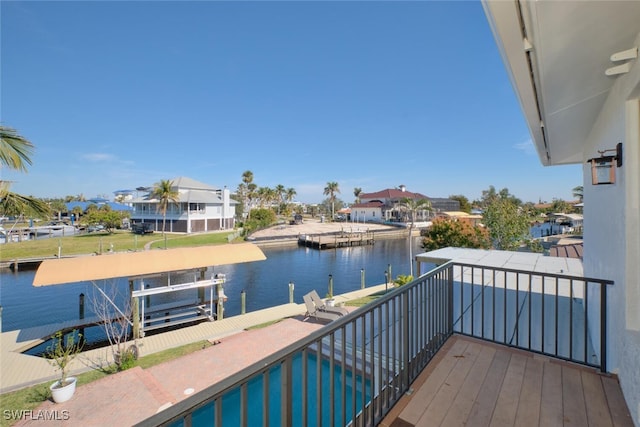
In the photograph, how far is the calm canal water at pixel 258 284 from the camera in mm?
11680

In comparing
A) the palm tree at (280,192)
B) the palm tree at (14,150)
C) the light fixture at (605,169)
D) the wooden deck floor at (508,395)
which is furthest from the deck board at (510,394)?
the palm tree at (280,192)

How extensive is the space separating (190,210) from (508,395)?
112 feet

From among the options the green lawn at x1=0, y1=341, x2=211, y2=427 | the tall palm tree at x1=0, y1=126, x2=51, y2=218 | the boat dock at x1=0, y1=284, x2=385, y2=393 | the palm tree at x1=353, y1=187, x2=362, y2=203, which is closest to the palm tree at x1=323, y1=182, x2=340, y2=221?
the palm tree at x1=353, y1=187, x2=362, y2=203

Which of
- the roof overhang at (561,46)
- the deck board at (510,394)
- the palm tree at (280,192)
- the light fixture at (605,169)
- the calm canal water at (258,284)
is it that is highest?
the palm tree at (280,192)

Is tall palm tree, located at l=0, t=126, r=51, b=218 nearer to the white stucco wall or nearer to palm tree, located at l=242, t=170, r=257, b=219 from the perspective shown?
the white stucco wall

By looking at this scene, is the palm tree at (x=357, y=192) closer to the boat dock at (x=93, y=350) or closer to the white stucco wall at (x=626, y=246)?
the boat dock at (x=93, y=350)

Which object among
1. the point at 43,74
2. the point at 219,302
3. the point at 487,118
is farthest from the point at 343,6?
the point at 43,74

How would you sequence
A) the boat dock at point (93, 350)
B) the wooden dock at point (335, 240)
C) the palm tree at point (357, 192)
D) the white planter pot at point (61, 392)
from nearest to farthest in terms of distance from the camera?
the white planter pot at point (61, 392) → the boat dock at point (93, 350) → the wooden dock at point (335, 240) → the palm tree at point (357, 192)

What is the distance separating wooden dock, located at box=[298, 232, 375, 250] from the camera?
2872 centimetres

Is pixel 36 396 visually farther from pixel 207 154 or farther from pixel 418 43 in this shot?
pixel 207 154

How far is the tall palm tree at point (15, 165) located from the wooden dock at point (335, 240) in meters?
23.7

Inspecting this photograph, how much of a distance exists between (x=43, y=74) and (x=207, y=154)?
23.0 meters

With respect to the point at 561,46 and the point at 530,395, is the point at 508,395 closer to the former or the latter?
the point at 530,395

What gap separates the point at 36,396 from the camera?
4.92 metres
